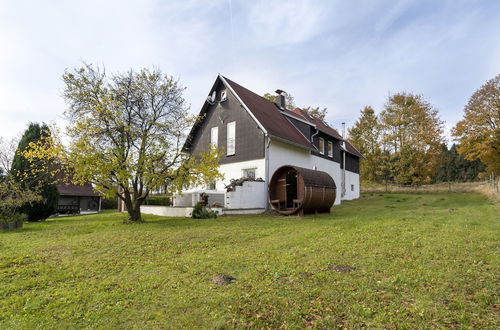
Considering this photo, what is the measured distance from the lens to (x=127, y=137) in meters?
13.0

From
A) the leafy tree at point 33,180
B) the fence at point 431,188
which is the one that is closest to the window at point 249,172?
the leafy tree at point 33,180

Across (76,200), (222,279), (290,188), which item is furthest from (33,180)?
(76,200)

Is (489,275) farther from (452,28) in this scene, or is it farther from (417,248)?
(452,28)

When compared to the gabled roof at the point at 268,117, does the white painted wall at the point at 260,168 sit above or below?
below

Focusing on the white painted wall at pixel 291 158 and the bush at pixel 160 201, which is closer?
the white painted wall at pixel 291 158

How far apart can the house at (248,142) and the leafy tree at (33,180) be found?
23.7ft

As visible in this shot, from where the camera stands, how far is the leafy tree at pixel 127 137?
1179cm

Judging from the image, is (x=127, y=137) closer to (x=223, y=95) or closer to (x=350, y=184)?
(x=223, y=95)

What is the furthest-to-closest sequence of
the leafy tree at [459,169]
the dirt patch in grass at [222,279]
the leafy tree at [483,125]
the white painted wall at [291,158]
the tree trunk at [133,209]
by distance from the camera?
the leafy tree at [459,169] → the leafy tree at [483,125] → the white painted wall at [291,158] → the tree trunk at [133,209] → the dirt patch in grass at [222,279]

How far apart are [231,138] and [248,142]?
1604 millimetres

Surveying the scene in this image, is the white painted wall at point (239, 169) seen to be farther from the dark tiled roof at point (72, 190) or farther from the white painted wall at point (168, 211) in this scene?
the dark tiled roof at point (72, 190)

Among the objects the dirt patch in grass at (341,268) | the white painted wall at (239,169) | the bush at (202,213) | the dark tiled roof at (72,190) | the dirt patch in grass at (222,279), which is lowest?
the dirt patch in grass at (222,279)

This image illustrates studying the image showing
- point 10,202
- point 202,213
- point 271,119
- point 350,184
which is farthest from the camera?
point 350,184

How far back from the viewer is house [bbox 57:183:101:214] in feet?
95.0
